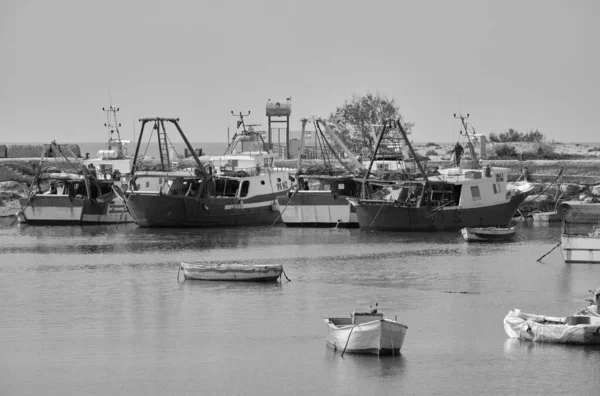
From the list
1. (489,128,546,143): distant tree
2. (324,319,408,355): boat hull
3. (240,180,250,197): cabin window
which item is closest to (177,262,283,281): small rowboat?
(324,319,408,355): boat hull

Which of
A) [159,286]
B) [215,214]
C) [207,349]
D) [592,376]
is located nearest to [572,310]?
[592,376]

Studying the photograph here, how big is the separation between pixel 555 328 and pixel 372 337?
16.4 feet

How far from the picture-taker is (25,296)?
3969cm

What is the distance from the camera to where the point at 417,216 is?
5697cm

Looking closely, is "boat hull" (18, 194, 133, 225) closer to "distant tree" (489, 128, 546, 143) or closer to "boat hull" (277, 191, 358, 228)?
"boat hull" (277, 191, 358, 228)

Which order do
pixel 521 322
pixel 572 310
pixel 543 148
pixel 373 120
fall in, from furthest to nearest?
pixel 373 120
pixel 543 148
pixel 572 310
pixel 521 322

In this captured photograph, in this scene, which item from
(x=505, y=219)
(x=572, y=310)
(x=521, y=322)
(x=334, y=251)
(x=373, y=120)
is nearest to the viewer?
(x=521, y=322)

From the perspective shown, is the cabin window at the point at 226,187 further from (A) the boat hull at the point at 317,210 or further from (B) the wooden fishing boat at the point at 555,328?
(B) the wooden fishing boat at the point at 555,328

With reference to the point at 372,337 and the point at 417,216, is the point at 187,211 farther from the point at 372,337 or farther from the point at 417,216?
the point at 372,337

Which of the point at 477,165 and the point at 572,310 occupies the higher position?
the point at 477,165

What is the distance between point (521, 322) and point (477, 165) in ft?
96.4

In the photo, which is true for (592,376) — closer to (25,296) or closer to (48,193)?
(25,296)

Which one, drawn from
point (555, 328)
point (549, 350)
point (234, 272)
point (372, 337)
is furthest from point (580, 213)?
point (372, 337)

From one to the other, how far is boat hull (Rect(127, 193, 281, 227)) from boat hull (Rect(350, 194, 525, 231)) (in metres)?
7.36
